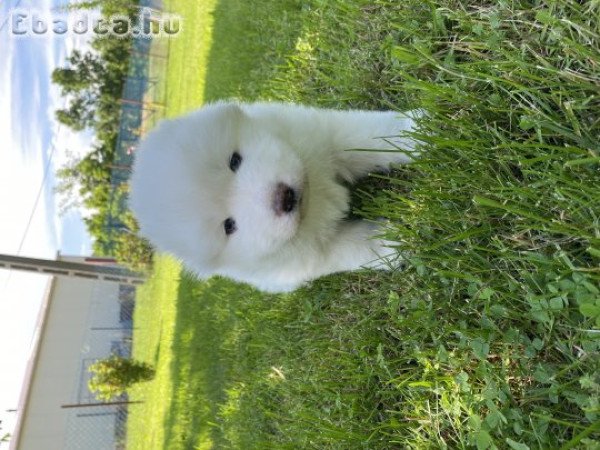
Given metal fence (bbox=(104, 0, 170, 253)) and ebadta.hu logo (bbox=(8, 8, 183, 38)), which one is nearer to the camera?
ebadta.hu logo (bbox=(8, 8, 183, 38))

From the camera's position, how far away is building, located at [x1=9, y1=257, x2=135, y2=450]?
9.22 meters

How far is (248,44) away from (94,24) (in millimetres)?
5589

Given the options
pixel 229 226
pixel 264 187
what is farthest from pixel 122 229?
pixel 264 187

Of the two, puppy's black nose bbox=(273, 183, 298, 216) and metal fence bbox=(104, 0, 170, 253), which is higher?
metal fence bbox=(104, 0, 170, 253)

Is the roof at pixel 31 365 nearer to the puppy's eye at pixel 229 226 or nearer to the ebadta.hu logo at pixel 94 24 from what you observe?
the ebadta.hu logo at pixel 94 24

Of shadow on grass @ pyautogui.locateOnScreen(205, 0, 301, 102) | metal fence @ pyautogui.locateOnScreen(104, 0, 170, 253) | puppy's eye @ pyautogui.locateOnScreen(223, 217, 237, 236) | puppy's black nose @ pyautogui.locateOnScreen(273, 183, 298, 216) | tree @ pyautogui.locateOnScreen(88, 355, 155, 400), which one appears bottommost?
tree @ pyautogui.locateOnScreen(88, 355, 155, 400)

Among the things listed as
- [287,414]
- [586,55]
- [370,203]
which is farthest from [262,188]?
[287,414]

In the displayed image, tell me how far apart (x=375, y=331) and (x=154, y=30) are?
9.58 meters

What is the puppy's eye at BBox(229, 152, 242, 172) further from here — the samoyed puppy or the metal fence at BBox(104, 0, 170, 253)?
the metal fence at BBox(104, 0, 170, 253)

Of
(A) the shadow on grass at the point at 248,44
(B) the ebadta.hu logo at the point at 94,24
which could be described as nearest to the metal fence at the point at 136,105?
(B) the ebadta.hu logo at the point at 94,24

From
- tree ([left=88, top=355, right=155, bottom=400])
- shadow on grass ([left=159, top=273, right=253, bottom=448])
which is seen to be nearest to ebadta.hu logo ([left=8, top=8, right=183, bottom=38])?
shadow on grass ([left=159, top=273, right=253, bottom=448])

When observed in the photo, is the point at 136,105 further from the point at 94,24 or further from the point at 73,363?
the point at 73,363

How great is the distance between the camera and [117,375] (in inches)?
351

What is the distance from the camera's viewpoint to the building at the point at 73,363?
30.2ft
